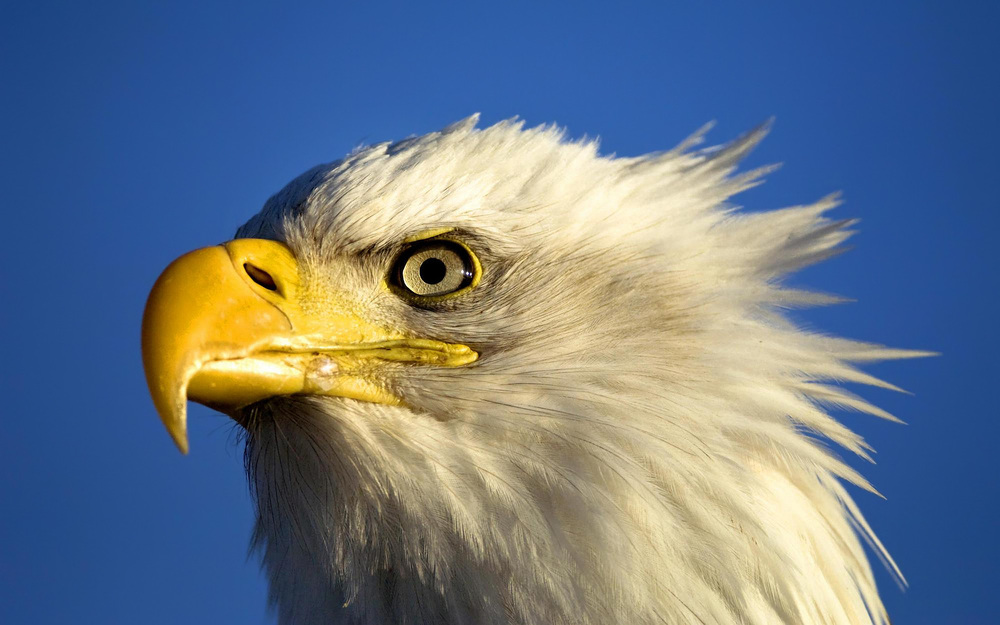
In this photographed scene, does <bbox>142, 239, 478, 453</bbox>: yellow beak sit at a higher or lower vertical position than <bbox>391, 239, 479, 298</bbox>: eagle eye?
lower

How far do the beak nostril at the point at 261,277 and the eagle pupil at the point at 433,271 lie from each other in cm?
33

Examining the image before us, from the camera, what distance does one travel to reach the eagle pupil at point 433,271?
6.82 feet

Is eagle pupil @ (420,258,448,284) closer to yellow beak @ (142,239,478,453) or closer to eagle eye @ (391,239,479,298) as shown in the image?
eagle eye @ (391,239,479,298)

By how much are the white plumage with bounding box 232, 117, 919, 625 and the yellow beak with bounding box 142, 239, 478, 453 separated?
0.14ft

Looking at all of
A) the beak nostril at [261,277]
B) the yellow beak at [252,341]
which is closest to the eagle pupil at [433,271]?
the yellow beak at [252,341]

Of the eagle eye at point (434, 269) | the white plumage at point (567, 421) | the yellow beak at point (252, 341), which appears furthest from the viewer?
the eagle eye at point (434, 269)

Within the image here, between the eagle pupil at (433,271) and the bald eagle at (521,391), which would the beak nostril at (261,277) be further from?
the eagle pupil at (433,271)

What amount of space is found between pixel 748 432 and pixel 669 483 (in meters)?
0.23

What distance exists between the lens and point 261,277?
2.02m

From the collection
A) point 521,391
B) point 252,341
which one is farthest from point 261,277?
point 521,391

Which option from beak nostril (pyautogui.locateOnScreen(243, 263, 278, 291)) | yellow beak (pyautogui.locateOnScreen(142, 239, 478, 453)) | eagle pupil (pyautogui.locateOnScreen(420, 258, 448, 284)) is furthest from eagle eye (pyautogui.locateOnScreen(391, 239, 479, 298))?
beak nostril (pyautogui.locateOnScreen(243, 263, 278, 291))

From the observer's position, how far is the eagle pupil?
208 cm

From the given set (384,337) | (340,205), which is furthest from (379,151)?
(384,337)

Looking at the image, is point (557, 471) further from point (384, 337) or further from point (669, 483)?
point (384, 337)
